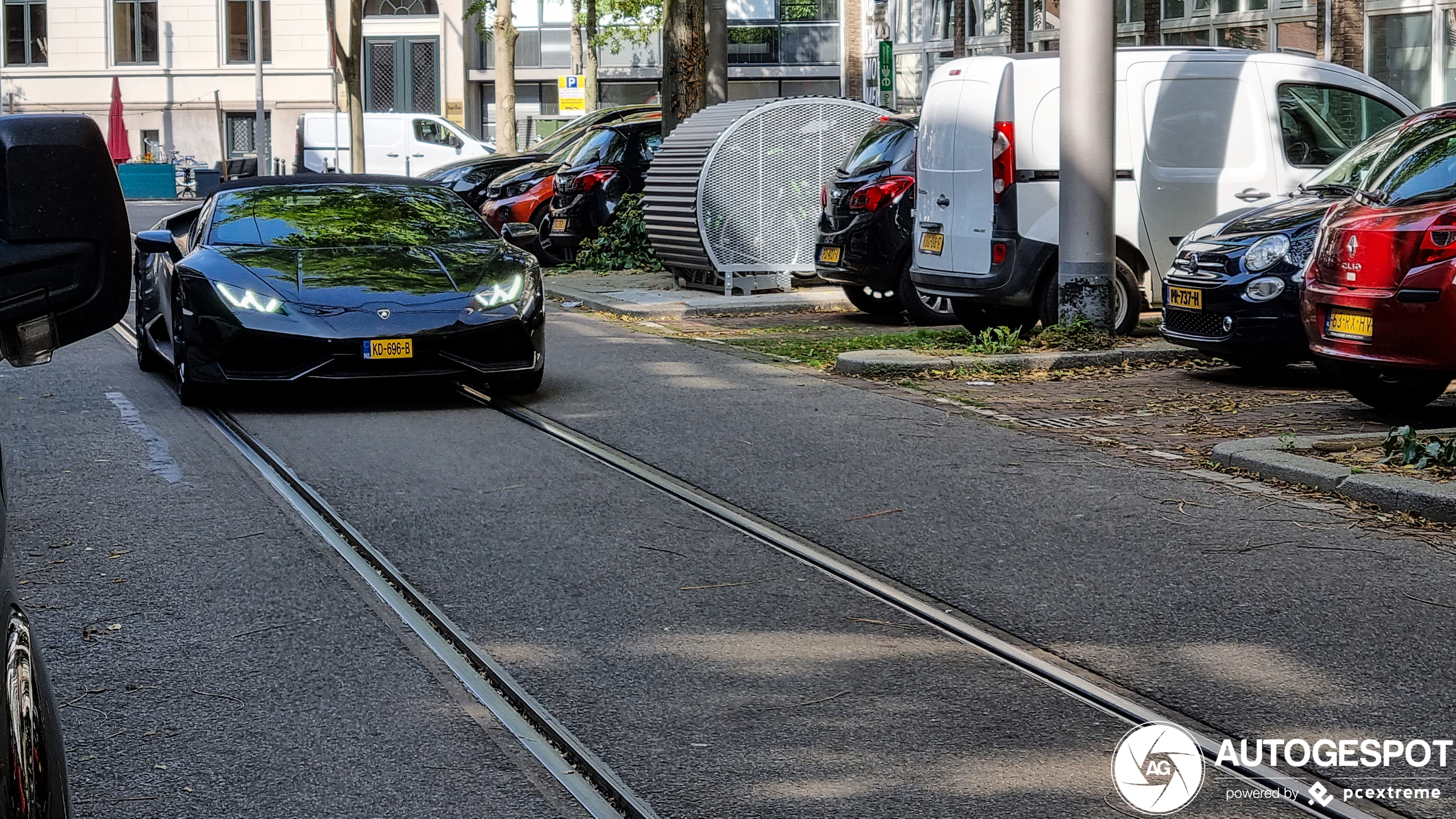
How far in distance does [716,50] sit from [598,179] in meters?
2.21

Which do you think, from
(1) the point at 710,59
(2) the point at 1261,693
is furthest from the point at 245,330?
(1) the point at 710,59

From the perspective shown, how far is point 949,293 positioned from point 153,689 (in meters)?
8.93

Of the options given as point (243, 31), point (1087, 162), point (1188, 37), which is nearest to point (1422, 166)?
point (1087, 162)

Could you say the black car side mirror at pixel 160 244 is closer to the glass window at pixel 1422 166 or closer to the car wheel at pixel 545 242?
the glass window at pixel 1422 166

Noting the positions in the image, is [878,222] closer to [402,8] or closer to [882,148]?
[882,148]

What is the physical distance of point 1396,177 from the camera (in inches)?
364

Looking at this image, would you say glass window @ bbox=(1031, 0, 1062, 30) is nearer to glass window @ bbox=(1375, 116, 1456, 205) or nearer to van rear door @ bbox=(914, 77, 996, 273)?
van rear door @ bbox=(914, 77, 996, 273)

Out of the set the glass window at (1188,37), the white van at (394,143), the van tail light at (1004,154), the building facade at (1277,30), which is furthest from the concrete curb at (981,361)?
the white van at (394,143)

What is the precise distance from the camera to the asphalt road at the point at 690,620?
4086 millimetres

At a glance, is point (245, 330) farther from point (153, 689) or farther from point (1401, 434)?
point (1401, 434)

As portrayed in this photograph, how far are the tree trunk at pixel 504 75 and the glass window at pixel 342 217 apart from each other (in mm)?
A: 24064

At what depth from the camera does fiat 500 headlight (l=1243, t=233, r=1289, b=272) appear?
10.6 metres

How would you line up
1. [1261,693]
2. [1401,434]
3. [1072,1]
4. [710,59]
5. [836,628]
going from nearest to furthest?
[1261,693], [836,628], [1401,434], [1072,1], [710,59]

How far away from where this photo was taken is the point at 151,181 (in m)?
47.7
